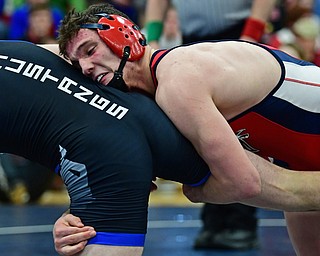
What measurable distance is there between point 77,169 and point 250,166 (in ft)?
1.68

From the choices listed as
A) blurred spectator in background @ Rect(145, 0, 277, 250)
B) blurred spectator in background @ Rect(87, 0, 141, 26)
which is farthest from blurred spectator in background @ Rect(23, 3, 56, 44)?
blurred spectator in background @ Rect(145, 0, 277, 250)

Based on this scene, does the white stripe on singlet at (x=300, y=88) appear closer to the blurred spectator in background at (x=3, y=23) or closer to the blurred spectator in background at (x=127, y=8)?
the blurred spectator in background at (x=3, y=23)

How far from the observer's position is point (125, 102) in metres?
2.77

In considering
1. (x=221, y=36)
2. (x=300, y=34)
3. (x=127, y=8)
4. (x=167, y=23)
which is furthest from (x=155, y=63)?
(x=127, y=8)

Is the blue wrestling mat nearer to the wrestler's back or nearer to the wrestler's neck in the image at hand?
the wrestler's neck

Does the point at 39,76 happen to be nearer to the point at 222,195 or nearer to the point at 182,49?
the point at 182,49

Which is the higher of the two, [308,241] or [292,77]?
[292,77]

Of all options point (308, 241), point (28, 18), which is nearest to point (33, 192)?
point (28, 18)

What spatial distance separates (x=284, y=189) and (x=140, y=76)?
59 cm

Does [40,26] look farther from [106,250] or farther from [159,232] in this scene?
[106,250]

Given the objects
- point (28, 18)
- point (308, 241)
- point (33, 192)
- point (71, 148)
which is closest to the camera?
point (71, 148)

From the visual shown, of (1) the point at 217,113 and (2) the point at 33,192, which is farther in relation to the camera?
(2) the point at 33,192

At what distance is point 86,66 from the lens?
2.90 meters

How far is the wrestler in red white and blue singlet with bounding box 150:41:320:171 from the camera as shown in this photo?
3008 millimetres
